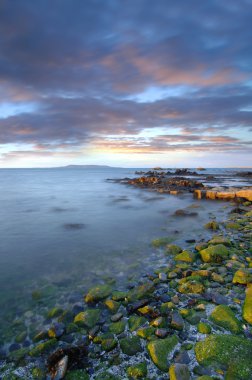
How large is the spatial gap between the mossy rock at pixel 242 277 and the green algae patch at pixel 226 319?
1213 mm

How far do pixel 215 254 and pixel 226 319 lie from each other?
2959 millimetres

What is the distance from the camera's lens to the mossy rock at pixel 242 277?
17.2 feet

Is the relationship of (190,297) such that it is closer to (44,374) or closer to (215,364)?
(215,364)

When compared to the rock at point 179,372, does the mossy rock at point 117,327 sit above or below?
below

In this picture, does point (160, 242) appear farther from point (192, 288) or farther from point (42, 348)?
point (42, 348)

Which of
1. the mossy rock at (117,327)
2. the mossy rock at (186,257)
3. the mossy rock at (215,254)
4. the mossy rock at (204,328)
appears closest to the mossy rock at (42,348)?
the mossy rock at (117,327)

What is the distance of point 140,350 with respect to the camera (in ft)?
11.7

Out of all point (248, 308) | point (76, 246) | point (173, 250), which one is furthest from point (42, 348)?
point (76, 246)

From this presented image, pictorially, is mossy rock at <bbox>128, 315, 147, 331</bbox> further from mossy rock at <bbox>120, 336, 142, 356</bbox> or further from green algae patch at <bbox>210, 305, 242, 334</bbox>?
green algae patch at <bbox>210, 305, 242, 334</bbox>

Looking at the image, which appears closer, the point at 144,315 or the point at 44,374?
the point at 44,374

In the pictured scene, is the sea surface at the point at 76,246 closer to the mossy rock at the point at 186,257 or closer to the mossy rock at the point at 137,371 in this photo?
the mossy rock at the point at 186,257

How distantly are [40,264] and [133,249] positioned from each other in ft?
11.0

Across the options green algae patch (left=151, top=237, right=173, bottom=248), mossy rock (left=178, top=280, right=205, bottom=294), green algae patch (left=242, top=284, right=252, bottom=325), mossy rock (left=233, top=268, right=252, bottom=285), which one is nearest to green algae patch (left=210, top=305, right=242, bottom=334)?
green algae patch (left=242, top=284, right=252, bottom=325)

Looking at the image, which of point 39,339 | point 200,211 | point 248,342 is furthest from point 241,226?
point 39,339
